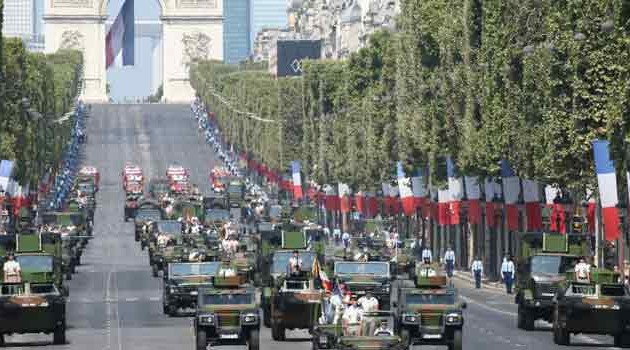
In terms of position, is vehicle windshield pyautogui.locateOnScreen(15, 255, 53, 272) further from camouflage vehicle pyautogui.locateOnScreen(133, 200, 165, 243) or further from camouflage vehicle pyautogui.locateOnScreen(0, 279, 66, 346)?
camouflage vehicle pyautogui.locateOnScreen(133, 200, 165, 243)

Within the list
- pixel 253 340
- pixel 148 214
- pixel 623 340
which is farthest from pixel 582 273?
pixel 148 214

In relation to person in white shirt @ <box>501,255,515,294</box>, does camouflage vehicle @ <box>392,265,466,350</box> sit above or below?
below

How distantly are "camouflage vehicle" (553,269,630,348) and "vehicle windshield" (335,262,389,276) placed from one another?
10846 mm

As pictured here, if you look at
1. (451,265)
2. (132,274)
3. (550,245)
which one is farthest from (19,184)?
(550,245)

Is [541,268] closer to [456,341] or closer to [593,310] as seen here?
[593,310]

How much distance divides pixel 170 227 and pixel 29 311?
56882 millimetres

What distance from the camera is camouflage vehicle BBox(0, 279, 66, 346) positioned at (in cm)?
6025

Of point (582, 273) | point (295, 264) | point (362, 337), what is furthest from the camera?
point (295, 264)

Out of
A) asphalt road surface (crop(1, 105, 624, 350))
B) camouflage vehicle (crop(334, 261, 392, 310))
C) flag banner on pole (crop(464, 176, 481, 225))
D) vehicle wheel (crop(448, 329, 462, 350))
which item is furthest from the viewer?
flag banner on pole (crop(464, 176, 481, 225))

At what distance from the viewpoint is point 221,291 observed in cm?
5819

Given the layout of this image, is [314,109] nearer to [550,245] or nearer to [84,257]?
[84,257]

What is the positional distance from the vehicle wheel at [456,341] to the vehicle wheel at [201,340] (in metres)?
5.58

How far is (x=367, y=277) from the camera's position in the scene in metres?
69.5

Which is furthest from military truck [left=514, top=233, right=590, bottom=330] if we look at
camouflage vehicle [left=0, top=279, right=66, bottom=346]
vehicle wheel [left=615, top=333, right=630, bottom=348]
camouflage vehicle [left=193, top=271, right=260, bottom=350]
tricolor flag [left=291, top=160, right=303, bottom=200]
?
tricolor flag [left=291, top=160, right=303, bottom=200]
